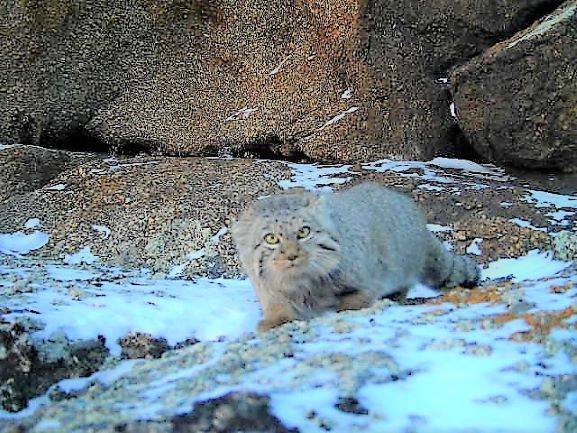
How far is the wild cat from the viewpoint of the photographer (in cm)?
412

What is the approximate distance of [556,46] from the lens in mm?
7527

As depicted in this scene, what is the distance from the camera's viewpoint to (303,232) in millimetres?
4125

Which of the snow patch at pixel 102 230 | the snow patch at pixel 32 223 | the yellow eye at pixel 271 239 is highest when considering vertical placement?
the yellow eye at pixel 271 239

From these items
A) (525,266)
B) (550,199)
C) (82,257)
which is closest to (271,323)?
(525,266)

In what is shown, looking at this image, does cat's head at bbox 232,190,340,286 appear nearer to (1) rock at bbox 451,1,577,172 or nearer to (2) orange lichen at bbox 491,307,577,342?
(2) orange lichen at bbox 491,307,577,342

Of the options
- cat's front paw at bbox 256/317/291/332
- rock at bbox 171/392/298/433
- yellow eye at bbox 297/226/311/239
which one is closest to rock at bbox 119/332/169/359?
cat's front paw at bbox 256/317/291/332

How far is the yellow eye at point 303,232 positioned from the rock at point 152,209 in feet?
8.61

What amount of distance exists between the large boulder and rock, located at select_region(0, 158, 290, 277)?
872mm

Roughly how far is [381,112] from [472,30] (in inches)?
51.8

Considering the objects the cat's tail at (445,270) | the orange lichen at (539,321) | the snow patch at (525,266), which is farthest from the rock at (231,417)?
the snow patch at (525,266)

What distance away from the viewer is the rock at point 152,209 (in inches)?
282

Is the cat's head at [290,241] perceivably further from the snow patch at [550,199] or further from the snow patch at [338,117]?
the snow patch at [338,117]

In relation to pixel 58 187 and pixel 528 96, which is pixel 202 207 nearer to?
pixel 58 187

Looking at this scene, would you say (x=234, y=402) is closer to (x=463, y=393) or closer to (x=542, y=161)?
(x=463, y=393)
